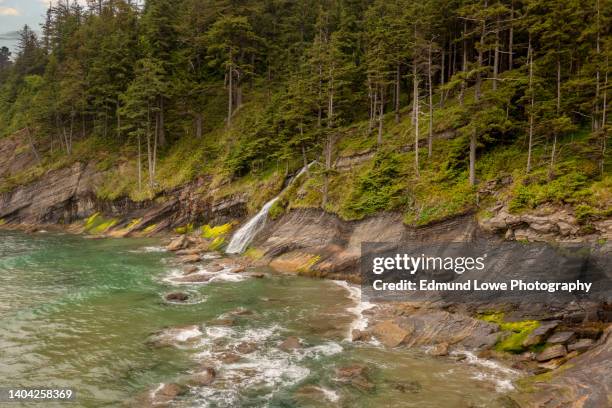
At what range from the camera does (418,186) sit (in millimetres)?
28188

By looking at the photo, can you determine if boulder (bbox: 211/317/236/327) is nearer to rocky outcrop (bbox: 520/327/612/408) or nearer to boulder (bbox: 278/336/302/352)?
boulder (bbox: 278/336/302/352)

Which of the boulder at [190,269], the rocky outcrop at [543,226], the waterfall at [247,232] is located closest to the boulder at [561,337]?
the rocky outcrop at [543,226]

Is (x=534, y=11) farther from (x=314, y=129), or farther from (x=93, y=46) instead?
(x=93, y=46)

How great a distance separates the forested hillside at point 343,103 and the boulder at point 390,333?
890 cm

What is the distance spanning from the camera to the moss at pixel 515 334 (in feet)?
54.4

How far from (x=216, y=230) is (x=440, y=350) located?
28792mm

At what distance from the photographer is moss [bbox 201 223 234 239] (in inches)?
1604

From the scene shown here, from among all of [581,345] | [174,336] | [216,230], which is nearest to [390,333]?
[581,345]

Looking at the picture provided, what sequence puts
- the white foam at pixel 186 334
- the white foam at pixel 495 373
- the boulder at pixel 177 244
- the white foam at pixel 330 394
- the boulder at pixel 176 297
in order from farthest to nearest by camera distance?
the boulder at pixel 177 244 < the boulder at pixel 176 297 < the white foam at pixel 186 334 < the white foam at pixel 495 373 < the white foam at pixel 330 394

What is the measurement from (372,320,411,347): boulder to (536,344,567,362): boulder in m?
4.91

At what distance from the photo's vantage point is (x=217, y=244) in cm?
3847

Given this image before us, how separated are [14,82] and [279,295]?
87.7 metres

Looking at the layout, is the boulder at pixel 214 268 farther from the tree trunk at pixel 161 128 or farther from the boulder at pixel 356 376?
the tree trunk at pixel 161 128

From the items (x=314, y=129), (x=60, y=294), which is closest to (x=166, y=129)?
(x=314, y=129)
